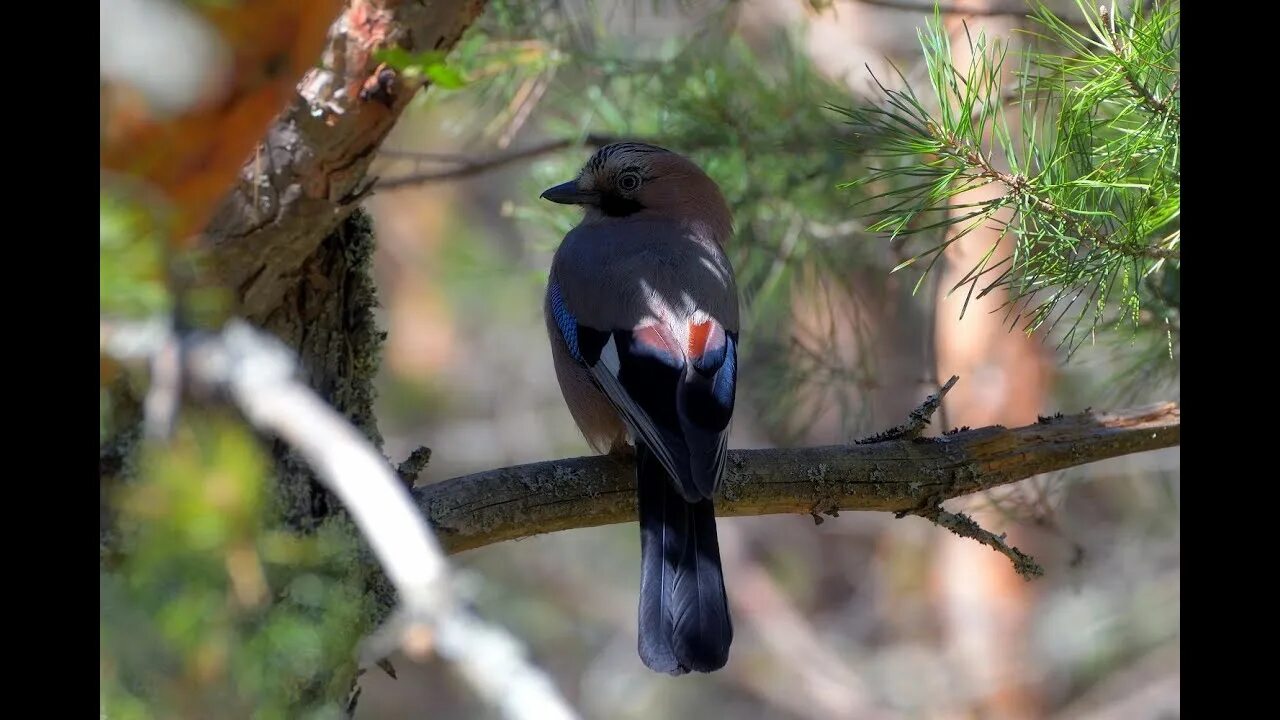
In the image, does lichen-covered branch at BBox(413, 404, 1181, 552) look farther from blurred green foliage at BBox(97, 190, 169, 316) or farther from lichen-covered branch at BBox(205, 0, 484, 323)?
blurred green foliage at BBox(97, 190, 169, 316)

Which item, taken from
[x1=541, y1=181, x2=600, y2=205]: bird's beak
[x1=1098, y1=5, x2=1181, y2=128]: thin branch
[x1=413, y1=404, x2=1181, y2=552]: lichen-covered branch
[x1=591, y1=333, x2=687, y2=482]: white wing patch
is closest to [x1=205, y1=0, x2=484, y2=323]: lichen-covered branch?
[x1=413, y1=404, x2=1181, y2=552]: lichen-covered branch

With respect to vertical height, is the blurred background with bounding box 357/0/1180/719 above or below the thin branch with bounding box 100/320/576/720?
below

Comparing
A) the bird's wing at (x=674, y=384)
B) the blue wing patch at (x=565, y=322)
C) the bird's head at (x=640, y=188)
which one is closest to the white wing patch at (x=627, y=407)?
the bird's wing at (x=674, y=384)

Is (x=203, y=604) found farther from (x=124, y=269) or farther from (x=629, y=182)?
(x=629, y=182)

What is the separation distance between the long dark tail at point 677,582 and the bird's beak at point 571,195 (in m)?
A: 1.19

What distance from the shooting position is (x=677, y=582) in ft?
8.11

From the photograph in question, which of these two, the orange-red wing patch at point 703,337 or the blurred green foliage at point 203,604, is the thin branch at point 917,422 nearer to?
the orange-red wing patch at point 703,337

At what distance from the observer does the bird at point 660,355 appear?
244 cm

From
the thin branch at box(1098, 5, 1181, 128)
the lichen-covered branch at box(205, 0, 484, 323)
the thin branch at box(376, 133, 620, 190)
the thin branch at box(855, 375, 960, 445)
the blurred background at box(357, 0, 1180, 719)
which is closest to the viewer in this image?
the lichen-covered branch at box(205, 0, 484, 323)

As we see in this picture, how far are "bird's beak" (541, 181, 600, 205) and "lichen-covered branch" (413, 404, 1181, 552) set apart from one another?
1120 millimetres

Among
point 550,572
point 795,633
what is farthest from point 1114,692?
point 550,572

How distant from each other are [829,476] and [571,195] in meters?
1.36

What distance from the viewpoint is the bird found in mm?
2439
